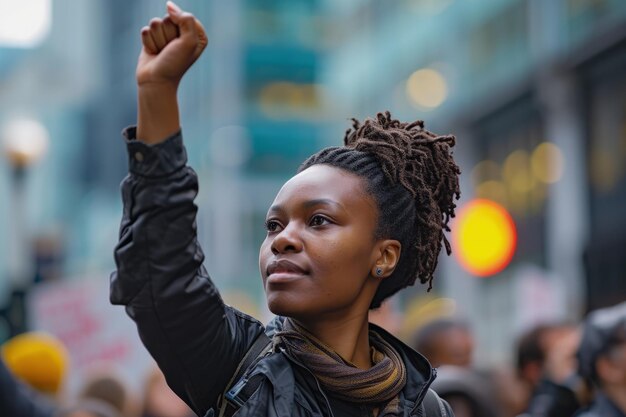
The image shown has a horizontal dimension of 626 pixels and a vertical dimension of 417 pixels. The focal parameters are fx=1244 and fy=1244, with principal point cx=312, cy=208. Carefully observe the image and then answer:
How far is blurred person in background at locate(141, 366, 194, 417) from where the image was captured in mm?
6637

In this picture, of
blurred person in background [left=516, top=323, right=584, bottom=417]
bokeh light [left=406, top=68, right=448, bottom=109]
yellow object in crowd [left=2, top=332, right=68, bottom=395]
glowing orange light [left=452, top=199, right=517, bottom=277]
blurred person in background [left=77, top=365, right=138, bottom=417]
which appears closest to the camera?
blurred person in background [left=516, top=323, right=584, bottom=417]

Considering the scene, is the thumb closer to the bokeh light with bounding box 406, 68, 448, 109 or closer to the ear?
the ear

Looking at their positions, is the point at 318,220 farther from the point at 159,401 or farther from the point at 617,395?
the point at 159,401

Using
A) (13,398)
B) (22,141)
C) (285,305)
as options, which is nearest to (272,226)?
(285,305)

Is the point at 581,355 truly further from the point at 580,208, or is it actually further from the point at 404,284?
the point at 580,208

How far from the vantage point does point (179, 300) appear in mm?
2744

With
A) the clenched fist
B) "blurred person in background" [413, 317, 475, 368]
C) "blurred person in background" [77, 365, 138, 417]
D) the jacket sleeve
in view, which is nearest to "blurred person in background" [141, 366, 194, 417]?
"blurred person in background" [77, 365, 138, 417]

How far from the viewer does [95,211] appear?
3152 inches

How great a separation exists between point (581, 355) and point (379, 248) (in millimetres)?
2551

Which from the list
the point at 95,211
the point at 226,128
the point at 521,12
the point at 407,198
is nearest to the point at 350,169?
the point at 407,198

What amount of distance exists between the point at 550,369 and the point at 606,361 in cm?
164

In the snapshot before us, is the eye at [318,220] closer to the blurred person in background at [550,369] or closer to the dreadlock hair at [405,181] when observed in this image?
the dreadlock hair at [405,181]

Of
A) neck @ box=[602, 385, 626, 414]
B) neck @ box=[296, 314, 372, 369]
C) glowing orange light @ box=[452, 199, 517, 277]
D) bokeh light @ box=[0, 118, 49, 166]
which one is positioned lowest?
neck @ box=[602, 385, 626, 414]

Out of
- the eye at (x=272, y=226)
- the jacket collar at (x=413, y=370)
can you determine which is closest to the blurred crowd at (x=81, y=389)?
the jacket collar at (x=413, y=370)
